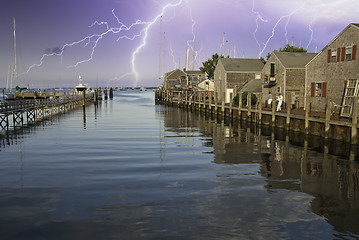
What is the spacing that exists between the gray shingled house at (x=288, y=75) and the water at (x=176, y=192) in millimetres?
21740

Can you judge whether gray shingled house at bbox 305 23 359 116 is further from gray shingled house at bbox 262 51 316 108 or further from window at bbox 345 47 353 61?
gray shingled house at bbox 262 51 316 108

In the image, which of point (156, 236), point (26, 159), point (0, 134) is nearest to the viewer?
point (156, 236)

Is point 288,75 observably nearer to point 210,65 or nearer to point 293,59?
point 293,59

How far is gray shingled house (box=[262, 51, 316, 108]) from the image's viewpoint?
137 ft

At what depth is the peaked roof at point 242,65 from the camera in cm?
6019

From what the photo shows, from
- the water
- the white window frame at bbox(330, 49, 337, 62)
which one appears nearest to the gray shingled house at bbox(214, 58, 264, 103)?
the white window frame at bbox(330, 49, 337, 62)

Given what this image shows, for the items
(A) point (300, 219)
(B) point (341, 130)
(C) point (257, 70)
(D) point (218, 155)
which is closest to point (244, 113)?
(B) point (341, 130)

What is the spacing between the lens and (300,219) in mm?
9281

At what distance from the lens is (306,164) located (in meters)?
16.4

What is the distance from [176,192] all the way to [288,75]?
112 ft

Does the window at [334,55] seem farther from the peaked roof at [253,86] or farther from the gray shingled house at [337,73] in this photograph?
the peaked roof at [253,86]

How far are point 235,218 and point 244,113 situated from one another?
29.7 meters

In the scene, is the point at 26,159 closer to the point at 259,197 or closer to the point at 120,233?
the point at 120,233

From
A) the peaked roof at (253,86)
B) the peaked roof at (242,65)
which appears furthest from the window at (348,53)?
the peaked roof at (242,65)
